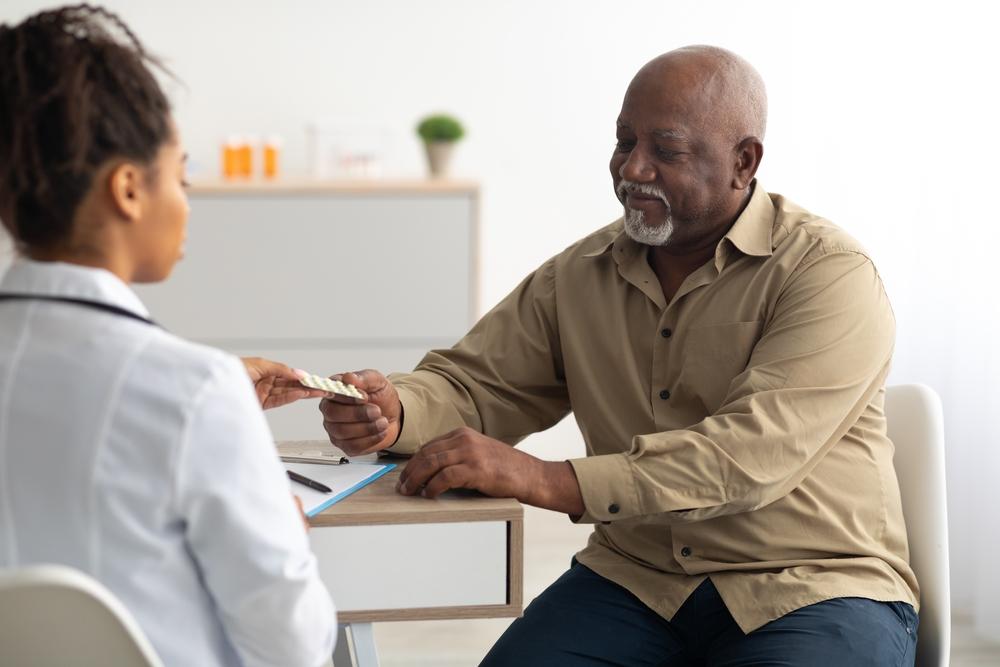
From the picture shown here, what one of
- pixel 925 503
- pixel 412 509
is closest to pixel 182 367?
pixel 412 509

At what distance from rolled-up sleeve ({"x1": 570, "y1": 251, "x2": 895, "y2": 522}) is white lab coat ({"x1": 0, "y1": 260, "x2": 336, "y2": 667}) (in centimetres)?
66

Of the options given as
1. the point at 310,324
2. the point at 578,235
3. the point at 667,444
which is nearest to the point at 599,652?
the point at 667,444

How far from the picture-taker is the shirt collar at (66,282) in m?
1.14

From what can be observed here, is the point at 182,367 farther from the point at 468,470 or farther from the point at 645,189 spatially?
the point at 645,189

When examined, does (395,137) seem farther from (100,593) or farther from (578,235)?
(100,593)

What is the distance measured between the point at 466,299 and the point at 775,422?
2.68m

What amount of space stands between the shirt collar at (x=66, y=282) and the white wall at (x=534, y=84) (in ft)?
10.4

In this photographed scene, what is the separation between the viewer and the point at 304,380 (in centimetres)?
171

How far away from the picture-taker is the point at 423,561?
152cm

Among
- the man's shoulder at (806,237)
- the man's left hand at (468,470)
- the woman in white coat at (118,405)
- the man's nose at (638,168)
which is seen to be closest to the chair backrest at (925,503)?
the man's shoulder at (806,237)

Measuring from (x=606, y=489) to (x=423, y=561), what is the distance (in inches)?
11.9

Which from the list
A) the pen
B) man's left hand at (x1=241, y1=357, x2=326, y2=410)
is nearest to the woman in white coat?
the pen

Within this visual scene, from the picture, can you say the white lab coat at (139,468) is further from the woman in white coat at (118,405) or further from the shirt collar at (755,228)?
the shirt collar at (755,228)

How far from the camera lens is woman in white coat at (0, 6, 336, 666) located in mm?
1086
